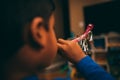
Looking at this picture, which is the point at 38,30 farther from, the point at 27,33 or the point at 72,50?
the point at 72,50

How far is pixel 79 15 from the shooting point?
9.18ft

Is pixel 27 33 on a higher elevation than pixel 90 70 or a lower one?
higher

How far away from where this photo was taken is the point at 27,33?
→ 0.31m

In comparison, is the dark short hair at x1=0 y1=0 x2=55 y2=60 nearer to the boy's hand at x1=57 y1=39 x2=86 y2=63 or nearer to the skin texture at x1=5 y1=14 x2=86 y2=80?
the skin texture at x1=5 y1=14 x2=86 y2=80

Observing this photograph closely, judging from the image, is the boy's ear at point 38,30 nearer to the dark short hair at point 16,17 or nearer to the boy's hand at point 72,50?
the dark short hair at point 16,17

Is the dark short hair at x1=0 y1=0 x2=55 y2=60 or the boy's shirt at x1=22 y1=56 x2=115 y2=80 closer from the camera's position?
the dark short hair at x1=0 y1=0 x2=55 y2=60

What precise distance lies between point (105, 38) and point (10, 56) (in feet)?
7.29

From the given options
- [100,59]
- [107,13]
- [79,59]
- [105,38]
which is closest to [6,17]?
[79,59]

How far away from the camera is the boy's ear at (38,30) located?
306 millimetres

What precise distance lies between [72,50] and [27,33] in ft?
0.48

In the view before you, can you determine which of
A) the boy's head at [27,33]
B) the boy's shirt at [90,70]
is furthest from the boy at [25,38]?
the boy's shirt at [90,70]

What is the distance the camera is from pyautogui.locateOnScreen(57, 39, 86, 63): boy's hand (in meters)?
0.43

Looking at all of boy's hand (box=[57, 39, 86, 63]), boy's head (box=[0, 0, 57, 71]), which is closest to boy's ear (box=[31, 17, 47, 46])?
boy's head (box=[0, 0, 57, 71])

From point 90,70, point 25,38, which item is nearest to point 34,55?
point 25,38
